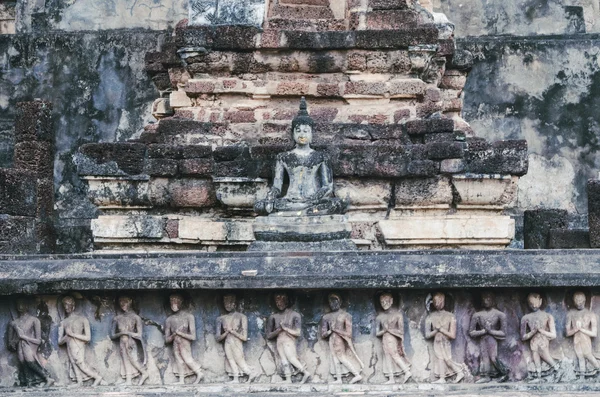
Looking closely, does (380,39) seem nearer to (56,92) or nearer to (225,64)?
(225,64)

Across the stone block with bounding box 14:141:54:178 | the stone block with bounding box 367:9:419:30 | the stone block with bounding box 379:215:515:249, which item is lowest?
the stone block with bounding box 379:215:515:249

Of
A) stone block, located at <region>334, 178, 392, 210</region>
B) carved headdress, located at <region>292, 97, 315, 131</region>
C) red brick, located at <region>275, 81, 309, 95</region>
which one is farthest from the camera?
red brick, located at <region>275, 81, 309, 95</region>

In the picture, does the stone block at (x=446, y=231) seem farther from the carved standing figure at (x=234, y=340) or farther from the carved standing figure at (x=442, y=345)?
the carved standing figure at (x=234, y=340)

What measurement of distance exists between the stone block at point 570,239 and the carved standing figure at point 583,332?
13.2 ft

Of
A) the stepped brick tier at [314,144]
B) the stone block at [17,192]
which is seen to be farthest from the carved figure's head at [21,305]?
the stone block at [17,192]

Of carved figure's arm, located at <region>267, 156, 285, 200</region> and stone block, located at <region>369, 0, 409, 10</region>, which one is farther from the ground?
stone block, located at <region>369, 0, 409, 10</region>

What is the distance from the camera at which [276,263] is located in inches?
530

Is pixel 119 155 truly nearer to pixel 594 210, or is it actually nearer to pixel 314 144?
pixel 314 144

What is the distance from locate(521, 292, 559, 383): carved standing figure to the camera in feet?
43.5

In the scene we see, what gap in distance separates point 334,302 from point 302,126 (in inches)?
90.6

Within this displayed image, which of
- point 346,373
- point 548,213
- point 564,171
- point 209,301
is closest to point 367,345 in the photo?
point 346,373

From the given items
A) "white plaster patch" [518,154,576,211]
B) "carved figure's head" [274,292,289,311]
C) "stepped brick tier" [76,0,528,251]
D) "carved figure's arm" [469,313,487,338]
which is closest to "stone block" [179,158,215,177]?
"stepped brick tier" [76,0,528,251]

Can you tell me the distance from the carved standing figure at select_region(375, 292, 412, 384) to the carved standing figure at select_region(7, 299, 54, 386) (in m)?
2.96

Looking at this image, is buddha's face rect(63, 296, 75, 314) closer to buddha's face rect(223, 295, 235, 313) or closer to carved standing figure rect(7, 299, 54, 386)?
carved standing figure rect(7, 299, 54, 386)
